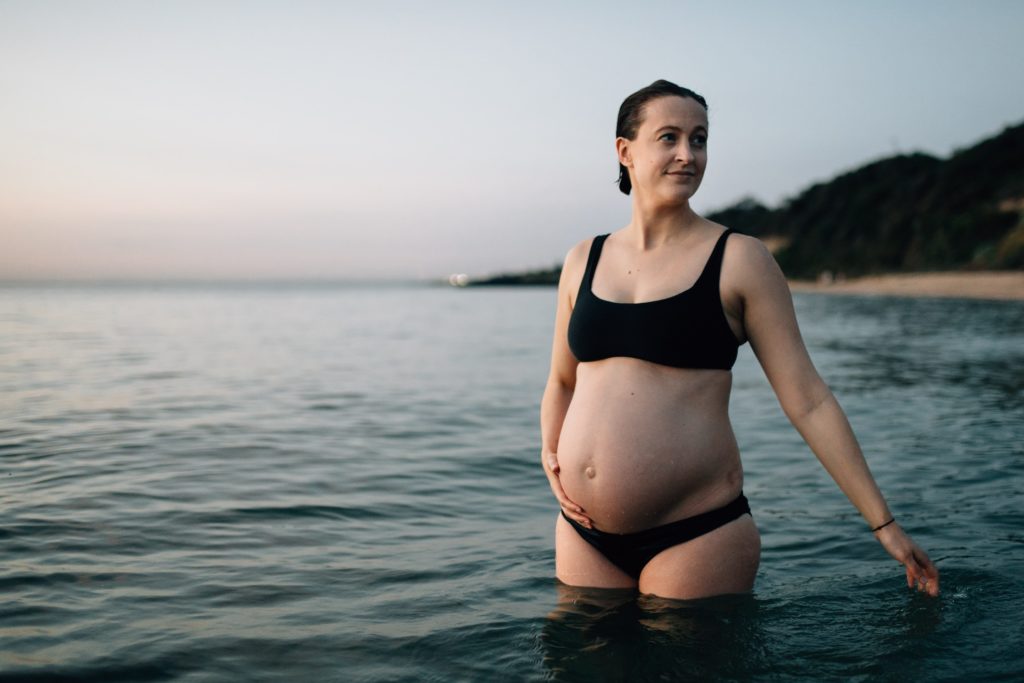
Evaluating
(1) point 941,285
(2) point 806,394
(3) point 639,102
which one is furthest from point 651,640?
(1) point 941,285

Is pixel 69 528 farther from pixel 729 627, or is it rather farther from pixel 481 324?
pixel 481 324

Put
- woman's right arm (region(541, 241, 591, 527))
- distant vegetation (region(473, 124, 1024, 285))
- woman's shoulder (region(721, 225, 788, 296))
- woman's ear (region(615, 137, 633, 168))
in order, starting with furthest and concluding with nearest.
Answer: distant vegetation (region(473, 124, 1024, 285)) → woman's right arm (region(541, 241, 591, 527)) → woman's ear (region(615, 137, 633, 168)) → woman's shoulder (region(721, 225, 788, 296))

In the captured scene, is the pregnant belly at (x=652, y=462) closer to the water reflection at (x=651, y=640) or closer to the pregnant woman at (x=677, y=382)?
→ the pregnant woman at (x=677, y=382)

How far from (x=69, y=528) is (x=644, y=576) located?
372cm

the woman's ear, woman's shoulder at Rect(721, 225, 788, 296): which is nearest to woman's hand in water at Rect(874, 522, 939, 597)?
woman's shoulder at Rect(721, 225, 788, 296)

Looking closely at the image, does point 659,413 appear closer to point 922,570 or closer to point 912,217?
point 922,570

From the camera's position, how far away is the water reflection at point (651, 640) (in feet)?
9.59

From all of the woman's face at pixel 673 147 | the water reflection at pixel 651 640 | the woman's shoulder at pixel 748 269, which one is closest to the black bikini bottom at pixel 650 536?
the water reflection at pixel 651 640

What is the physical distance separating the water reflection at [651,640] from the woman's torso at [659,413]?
38 centimetres

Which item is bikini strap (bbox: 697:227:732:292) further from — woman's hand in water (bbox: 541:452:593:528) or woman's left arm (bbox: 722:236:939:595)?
woman's hand in water (bbox: 541:452:593:528)

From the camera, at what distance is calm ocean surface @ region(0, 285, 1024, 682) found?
10.2ft

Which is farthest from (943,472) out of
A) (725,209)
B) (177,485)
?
(725,209)

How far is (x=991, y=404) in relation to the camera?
32.4 ft

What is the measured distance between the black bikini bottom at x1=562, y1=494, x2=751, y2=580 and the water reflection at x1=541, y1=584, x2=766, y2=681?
143mm
